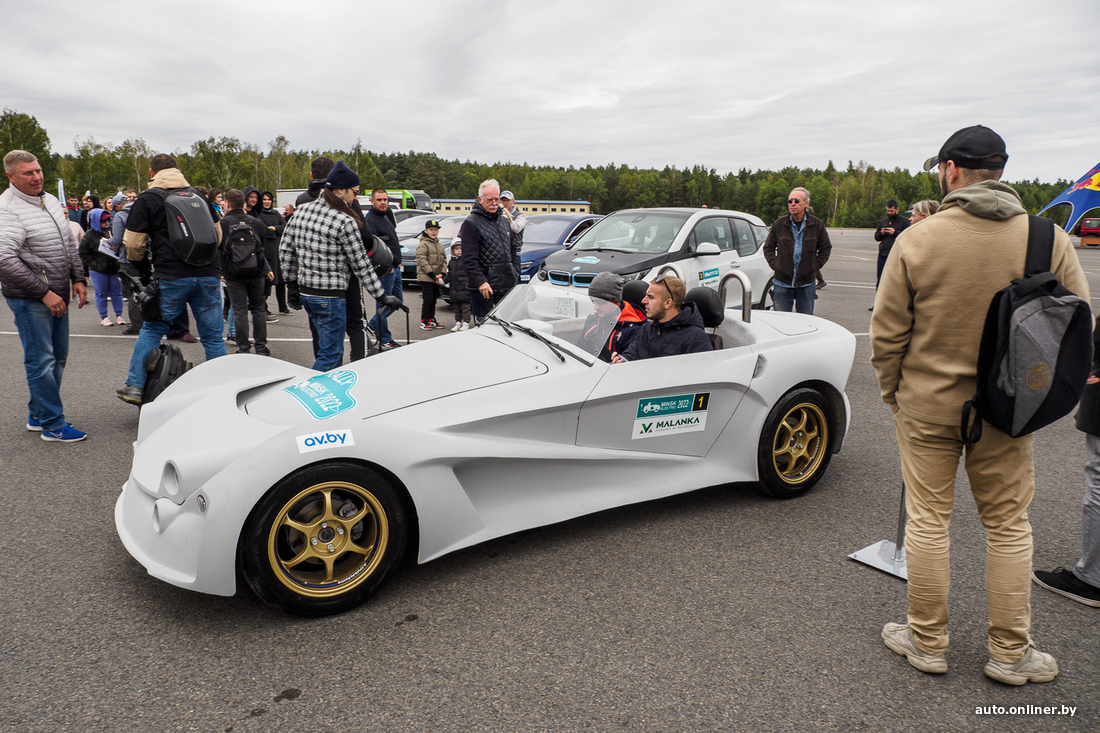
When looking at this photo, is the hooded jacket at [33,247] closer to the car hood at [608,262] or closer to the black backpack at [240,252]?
the black backpack at [240,252]

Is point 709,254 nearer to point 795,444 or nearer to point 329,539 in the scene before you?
point 795,444

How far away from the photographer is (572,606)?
2938 mm

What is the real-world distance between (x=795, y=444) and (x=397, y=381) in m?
2.32

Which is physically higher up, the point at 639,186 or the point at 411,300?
the point at 639,186

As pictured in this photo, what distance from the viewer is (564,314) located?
396cm

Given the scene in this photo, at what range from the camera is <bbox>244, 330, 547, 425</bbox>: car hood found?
3.12 m

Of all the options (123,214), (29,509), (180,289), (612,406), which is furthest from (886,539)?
(123,214)

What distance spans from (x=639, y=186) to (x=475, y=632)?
122927mm

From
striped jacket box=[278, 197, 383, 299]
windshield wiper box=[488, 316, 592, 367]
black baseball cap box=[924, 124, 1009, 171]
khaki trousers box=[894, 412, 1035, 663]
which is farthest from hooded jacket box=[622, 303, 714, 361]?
striped jacket box=[278, 197, 383, 299]

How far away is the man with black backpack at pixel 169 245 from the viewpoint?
5105mm

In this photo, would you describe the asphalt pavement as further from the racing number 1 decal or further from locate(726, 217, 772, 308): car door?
locate(726, 217, 772, 308): car door

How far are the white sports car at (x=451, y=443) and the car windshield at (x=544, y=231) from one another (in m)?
8.56

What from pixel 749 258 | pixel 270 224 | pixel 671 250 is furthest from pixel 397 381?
pixel 270 224

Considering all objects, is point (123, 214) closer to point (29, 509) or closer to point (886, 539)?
point (29, 509)
